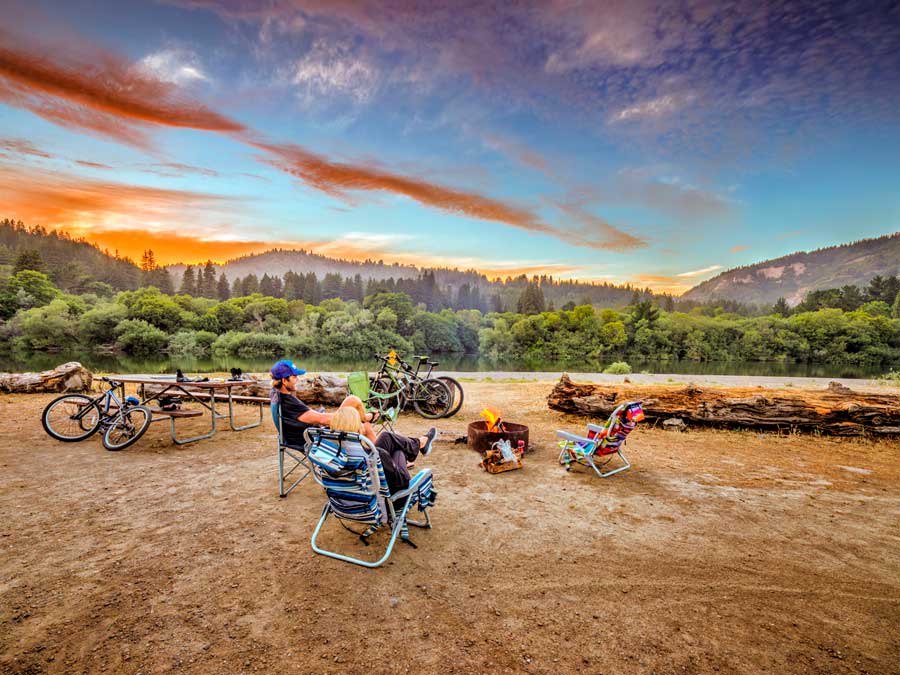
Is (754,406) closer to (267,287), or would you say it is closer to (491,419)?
(491,419)

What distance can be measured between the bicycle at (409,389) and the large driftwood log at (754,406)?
88.0 inches

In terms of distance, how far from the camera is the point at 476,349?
55.9 metres

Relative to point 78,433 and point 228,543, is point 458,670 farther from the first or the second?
point 78,433

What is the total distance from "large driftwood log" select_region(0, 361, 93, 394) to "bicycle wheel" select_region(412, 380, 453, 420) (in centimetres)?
787

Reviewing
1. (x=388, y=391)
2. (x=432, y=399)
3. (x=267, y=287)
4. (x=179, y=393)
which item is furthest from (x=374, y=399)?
(x=267, y=287)

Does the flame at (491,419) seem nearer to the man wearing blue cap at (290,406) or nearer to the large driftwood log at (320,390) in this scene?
the man wearing blue cap at (290,406)

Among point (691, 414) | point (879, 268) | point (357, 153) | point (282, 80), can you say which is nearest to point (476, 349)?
point (357, 153)

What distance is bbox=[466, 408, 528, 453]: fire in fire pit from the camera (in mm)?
5383

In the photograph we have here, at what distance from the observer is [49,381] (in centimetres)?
908

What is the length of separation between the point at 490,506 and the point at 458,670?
78.6 inches

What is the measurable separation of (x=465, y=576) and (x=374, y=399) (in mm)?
5058

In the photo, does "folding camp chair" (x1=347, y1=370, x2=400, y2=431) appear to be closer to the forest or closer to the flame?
the flame

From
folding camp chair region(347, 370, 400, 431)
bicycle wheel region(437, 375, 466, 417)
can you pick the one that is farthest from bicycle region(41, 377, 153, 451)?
bicycle wheel region(437, 375, 466, 417)

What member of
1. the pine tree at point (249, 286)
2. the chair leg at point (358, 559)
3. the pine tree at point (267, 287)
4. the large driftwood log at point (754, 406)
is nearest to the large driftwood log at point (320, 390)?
the large driftwood log at point (754, 406)
